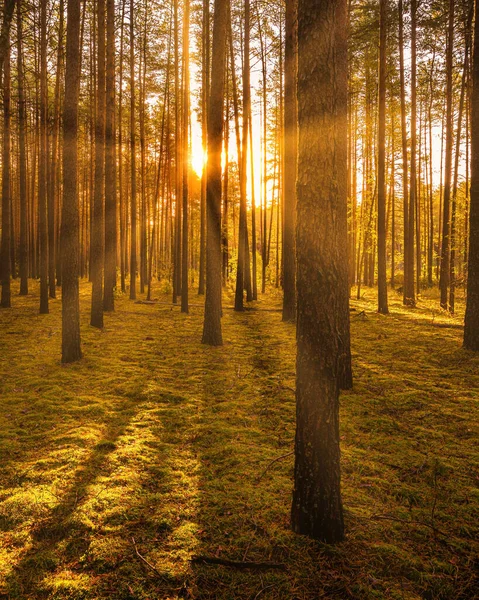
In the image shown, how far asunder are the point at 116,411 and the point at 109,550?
327 cm

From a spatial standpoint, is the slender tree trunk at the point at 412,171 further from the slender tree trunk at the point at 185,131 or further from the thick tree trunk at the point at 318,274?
the thick tree trunk at the point at 318,274

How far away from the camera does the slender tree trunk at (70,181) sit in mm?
7949

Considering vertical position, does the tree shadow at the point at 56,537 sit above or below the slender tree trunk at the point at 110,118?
below

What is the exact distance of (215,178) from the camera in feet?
32.5

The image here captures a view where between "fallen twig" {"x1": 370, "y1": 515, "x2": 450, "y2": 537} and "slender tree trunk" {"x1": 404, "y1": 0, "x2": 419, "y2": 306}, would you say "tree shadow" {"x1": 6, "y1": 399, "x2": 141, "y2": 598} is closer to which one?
"fallen twig" {"x1": 370, "y1": 515, "x2": 450, "y2": 537}

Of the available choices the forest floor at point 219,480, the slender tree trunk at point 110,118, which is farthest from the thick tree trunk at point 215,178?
the slender tree trunk at point 110,118

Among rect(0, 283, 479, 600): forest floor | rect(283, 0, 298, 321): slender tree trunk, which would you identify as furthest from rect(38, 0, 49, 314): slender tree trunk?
rect(283, 0, 298, 321): slender tree trunk

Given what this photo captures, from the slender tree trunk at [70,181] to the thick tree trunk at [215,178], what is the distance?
309 cm

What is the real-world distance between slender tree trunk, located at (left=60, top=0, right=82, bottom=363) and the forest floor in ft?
4.57

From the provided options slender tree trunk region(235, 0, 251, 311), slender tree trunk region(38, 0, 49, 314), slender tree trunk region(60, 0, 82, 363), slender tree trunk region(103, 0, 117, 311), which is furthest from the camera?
slender tree trunk region(235, 0, 251, 311)

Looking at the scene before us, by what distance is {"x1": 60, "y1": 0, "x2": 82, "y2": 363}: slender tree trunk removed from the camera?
7949mm

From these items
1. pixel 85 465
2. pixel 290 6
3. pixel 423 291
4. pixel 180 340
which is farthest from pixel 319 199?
pixel 423 291

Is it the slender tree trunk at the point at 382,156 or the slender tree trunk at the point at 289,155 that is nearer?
the slender tree trunk at the point at 289,155

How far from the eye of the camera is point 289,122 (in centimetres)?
1224
